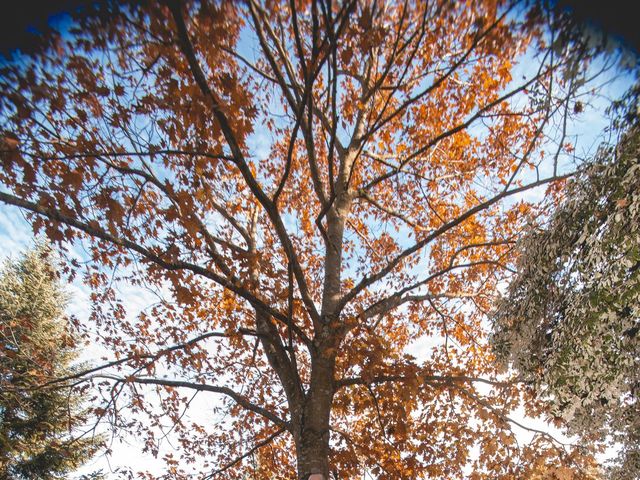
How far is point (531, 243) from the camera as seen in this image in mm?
4133

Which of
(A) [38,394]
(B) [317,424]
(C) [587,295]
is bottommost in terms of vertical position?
(B) [317,424]

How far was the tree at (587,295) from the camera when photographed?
9.77 feet

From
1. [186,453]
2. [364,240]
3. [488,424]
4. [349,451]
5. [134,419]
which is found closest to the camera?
[349,451]

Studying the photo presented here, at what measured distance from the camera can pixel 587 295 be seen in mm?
3152

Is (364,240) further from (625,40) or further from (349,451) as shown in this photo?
(625,40)

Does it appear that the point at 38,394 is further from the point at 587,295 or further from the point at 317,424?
the point at 587,295

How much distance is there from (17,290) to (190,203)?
1344cm

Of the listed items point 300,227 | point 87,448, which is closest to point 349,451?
point 300,227

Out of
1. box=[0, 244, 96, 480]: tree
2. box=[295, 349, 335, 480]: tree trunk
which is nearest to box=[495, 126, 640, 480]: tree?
box=[295, 349, 335, 480]: tree trunk

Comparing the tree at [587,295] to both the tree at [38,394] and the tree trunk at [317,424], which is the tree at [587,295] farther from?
the tree at [38,394]

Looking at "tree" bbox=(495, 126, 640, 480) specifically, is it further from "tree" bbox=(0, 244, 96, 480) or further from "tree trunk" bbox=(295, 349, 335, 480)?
"tree" bbox=(0, 244, 96, 480)

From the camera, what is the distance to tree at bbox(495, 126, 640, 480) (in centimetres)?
298

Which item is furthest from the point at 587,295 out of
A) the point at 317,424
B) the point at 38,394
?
the point at 38,394

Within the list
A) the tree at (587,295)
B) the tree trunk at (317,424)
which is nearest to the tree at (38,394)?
the tree trunk at (317,424)
